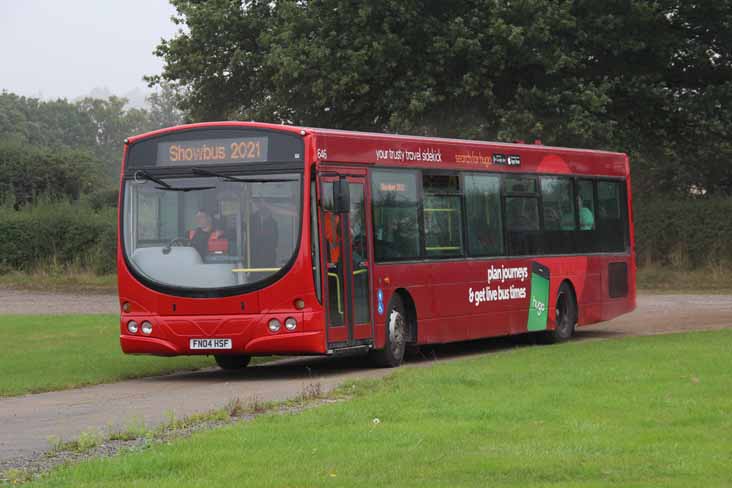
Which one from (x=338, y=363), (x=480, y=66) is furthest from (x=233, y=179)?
(x=480, y=66)

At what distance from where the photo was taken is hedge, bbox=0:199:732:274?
41.1m

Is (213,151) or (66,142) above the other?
(66,142)

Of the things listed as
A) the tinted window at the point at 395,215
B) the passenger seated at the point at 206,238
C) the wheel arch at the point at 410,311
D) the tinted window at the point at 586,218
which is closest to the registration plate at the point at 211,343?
the passenger seated at the point at 206,238

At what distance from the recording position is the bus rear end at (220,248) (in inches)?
706

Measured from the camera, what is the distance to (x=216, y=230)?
713 inches

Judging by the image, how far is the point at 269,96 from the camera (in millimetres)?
39125

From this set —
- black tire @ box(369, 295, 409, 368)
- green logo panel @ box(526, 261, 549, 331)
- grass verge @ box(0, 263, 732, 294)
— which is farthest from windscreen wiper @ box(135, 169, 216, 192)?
grass verge @ box(0, 263, 732, 294)

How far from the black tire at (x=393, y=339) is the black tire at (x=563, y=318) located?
5.11m

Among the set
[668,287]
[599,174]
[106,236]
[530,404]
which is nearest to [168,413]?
[530,404]

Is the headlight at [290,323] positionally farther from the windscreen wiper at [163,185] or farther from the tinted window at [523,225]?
the tinted window at [523,225]

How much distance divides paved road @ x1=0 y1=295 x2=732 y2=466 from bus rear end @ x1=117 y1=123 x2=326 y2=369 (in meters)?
0.63

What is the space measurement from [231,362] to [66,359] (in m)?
2.54

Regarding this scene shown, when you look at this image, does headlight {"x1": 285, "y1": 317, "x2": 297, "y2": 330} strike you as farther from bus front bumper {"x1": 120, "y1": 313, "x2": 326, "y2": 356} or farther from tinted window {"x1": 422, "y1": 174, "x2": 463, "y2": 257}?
tinted window {"x1": 422, "y1": 174, "x2": 463, "y2": 257}

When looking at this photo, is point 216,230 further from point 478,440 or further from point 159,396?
point 478,440
